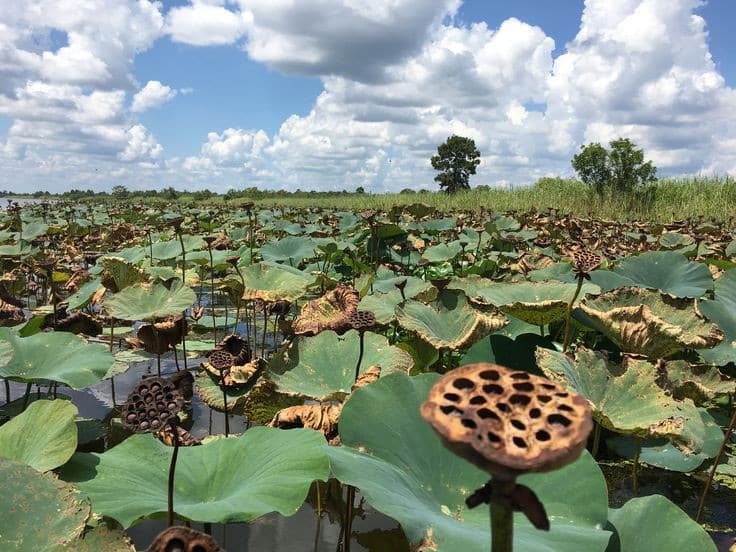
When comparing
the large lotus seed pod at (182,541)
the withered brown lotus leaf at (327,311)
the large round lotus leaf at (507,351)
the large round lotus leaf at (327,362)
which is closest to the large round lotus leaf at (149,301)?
the withered brown lotus leaf at (327,311)

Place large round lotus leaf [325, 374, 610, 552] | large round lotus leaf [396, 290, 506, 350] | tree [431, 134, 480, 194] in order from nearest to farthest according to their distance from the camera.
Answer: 1. large round lotus leaf [325, 374, 610, 552]
2. large round lotus leaf [396, 290, 506, 350]
3. tree [431, 134, 480, 194]

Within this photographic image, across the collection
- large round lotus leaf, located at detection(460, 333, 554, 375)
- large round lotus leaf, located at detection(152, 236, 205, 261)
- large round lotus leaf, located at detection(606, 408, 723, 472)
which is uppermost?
large round lotus leaf, located at detection(460, 333, 554, 375)

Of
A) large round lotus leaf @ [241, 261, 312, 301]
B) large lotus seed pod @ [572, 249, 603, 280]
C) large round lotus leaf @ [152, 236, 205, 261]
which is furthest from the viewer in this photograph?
large round lotus leaf @ [152, 236, 205, 261]

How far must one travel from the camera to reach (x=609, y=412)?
4.55 ft

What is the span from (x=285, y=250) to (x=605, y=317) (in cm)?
303

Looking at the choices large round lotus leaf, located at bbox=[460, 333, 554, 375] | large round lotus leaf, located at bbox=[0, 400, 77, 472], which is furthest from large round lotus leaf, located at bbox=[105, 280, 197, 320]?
large round lotus leaf, located at bbox=[460, 333, 554, 375]

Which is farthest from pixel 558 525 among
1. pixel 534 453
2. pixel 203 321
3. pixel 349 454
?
pixel 203 321

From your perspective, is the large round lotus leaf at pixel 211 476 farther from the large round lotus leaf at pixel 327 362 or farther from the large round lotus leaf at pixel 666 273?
the large round lotus leaf at pixel 666 273

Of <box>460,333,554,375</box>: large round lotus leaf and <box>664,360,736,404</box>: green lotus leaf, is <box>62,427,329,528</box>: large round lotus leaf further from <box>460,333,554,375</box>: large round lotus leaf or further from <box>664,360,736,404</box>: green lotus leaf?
<box>664,360,736,404</box>: green lotus leaf

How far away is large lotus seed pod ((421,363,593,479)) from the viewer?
365 millimetres

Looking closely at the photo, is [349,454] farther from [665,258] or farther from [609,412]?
[665,258]

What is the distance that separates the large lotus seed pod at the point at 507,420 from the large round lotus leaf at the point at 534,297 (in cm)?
135

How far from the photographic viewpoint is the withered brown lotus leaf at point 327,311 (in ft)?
6.93

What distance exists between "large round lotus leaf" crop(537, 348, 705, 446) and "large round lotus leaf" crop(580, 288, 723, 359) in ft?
0.81
